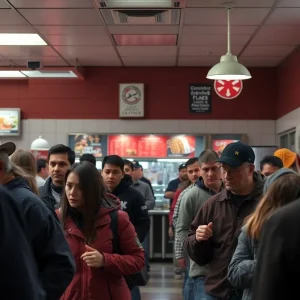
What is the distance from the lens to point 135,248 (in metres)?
4.17

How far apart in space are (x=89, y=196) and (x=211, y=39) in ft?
22.5

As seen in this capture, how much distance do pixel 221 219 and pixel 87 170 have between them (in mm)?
901

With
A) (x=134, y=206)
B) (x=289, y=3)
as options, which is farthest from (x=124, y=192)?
(x=289, y=3)

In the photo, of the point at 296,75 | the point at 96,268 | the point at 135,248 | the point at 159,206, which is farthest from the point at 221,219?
the point at 159,206

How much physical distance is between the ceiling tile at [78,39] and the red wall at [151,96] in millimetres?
2434

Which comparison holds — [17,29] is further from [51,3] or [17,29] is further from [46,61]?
[46,61]

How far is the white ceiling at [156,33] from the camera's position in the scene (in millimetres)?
8594

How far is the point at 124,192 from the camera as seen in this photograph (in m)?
6.27

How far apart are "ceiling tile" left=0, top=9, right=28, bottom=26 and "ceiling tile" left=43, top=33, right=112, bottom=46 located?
2.83 feet

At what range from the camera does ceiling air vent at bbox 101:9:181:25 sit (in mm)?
8688

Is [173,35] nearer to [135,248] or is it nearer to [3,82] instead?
[3,82]

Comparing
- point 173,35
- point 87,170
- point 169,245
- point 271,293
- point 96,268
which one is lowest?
point 169,245

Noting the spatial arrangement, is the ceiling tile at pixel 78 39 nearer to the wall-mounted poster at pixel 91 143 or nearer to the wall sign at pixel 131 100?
the wall sign at pixel 131 100

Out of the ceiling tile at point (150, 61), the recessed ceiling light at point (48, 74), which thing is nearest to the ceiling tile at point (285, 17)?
the ceiling tile at point (150, 61)
